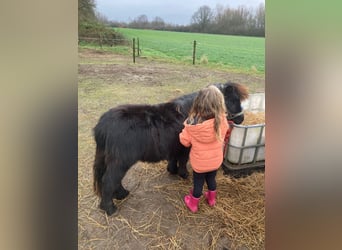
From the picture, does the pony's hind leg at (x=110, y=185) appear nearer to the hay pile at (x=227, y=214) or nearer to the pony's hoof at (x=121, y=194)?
the pony's hoof at (x=121, y=194)

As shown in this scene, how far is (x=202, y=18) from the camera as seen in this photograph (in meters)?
0.95

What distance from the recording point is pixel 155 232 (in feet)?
3.07

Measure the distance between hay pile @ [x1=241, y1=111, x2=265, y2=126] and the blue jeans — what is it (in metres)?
0.22

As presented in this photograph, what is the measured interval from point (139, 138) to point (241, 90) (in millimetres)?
397

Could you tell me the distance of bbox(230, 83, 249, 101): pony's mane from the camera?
1.00m

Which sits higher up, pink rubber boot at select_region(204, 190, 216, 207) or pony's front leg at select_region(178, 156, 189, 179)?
pony's front leg at select_region(178, 156, 189, 179)

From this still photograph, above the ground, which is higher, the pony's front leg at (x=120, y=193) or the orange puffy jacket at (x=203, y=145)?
the orange puffy jacket at (x=203, y=145)

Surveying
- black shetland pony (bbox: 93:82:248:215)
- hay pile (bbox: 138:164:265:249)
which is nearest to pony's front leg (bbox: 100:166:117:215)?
black shetland pony (bbox: 93:82:248:215)

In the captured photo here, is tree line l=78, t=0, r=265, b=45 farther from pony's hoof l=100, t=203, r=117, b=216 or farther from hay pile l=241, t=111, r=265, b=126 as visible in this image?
pony's hoof l=100, t=203, r=117, b=216

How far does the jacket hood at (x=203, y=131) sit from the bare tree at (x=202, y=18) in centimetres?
31

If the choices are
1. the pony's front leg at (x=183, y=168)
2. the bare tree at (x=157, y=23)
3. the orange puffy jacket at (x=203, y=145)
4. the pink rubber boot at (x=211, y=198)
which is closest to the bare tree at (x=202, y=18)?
the bare tree at (x=157, y=23)

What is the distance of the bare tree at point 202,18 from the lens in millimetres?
949
